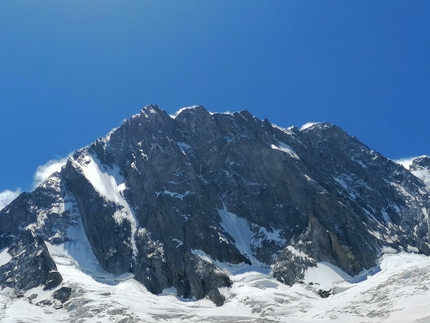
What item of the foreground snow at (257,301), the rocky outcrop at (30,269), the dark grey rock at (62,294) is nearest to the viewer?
the foreground snow at (257,301)

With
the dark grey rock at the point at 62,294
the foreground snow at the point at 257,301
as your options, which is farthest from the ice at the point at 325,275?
the dark grey rock at the point at 62,294

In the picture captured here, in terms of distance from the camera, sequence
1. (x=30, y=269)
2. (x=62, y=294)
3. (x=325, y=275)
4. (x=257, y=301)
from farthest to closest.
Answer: (x=30, y=269) → (x=325, y=275) → (x=62, y=294) → (x=257, y=301)

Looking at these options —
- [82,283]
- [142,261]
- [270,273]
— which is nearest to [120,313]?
[82,283]

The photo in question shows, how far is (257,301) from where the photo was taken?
15875 centimetres

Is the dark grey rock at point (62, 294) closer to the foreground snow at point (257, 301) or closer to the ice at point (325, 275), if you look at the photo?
the foreground snow at point (257, 301)

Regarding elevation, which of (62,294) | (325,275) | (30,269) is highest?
(30,269)

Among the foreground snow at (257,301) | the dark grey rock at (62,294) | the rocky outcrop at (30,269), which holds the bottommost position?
the foreground snow at (257,301)

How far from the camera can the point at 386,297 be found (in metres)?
148

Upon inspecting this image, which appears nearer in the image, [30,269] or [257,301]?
[257,301]

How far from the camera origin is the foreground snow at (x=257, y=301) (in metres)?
144

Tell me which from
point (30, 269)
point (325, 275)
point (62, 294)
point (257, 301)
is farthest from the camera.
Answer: point (30, 269)

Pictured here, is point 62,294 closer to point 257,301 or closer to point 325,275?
point 257,301

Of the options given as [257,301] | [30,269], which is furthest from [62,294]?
[257,301]

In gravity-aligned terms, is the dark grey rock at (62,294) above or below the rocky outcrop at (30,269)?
below
